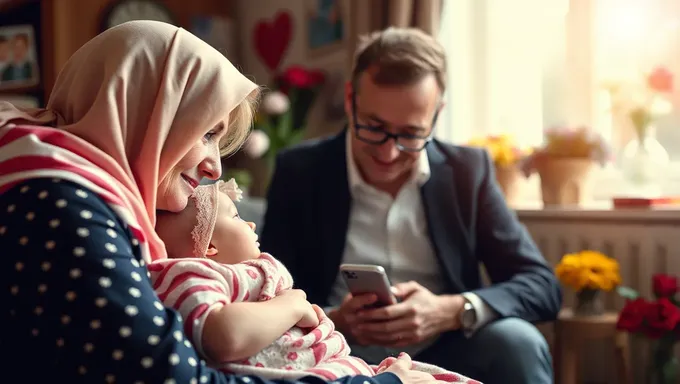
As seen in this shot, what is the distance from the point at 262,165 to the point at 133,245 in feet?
10.7

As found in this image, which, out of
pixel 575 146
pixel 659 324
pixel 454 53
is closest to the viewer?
pixel 659 324

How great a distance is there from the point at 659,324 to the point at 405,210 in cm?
85

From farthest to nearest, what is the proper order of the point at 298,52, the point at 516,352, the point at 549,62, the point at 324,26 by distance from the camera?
the point at 298,52
the point at 324,26
the point at 549,62
the point at 516,352

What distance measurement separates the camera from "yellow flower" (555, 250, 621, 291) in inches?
102

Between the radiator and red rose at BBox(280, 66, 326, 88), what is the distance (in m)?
1.32

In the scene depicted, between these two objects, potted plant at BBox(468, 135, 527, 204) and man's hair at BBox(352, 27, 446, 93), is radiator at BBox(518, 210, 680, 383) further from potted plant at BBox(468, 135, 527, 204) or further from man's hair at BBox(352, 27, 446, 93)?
man's hair at BBox(352, 27, 446, 93)

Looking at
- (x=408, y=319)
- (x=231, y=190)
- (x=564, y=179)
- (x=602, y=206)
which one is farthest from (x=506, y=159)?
(x=231, y=190)

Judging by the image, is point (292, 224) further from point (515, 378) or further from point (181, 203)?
point (181, 203)

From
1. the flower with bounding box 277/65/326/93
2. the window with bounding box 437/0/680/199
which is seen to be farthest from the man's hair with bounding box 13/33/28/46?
the window with bounding box 437/0/680/199

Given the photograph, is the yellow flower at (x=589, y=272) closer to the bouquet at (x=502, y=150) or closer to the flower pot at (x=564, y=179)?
the flower pot at (x=564, y=179)

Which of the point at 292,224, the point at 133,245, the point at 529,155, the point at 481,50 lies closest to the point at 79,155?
the point at 133,245

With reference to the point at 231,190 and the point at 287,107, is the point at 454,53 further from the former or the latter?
the point at 231,190

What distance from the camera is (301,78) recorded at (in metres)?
3.91

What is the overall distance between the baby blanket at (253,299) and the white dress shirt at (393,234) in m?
1.00
